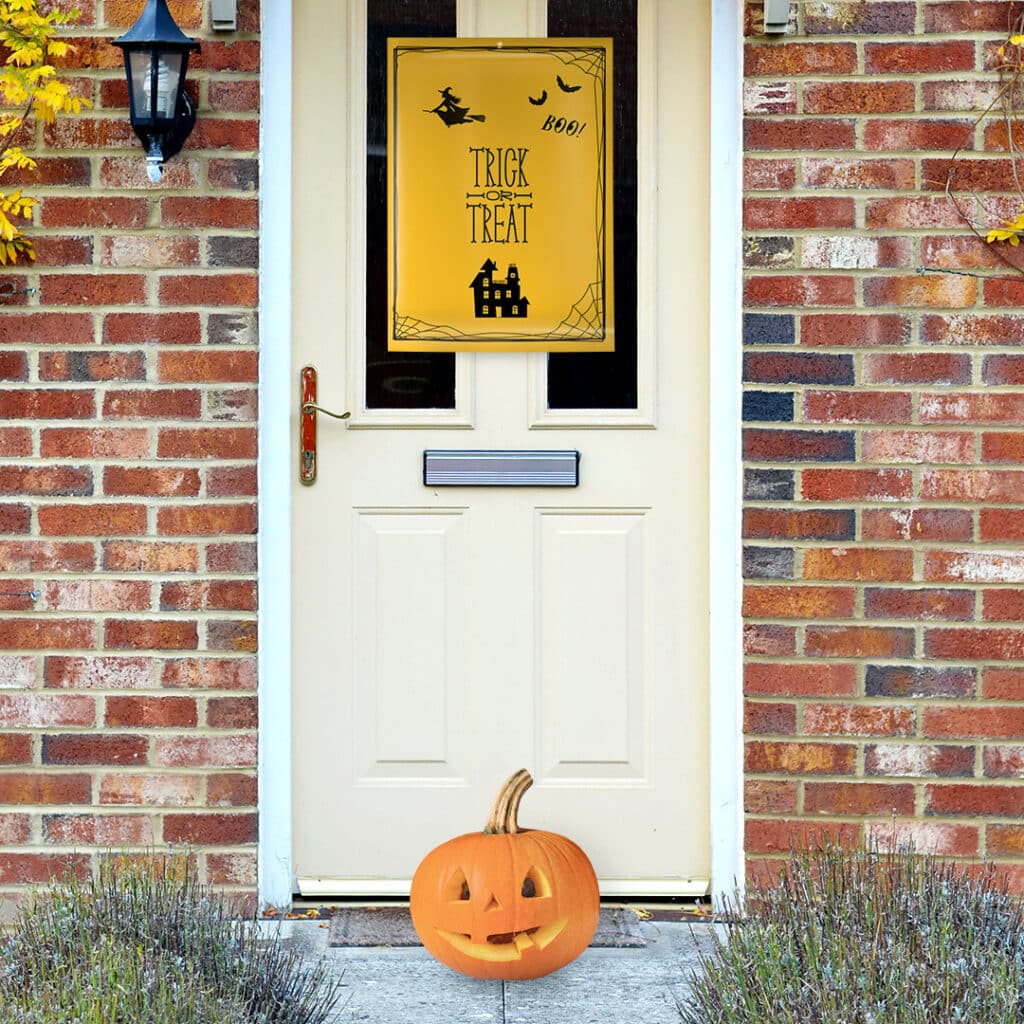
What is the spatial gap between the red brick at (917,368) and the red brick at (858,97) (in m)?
0.62

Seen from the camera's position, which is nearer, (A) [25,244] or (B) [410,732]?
(A) [25,244]

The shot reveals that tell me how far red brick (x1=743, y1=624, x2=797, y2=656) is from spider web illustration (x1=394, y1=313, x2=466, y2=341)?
3.60ft

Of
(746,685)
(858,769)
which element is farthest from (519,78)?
(858,769)

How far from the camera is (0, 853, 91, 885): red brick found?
11.1 feet

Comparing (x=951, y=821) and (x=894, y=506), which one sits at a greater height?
(x=894, y=506)

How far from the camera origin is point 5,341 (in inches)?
133

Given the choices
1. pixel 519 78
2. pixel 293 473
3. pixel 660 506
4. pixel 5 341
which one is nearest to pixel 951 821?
pixel 660 506

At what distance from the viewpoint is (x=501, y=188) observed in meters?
3.53

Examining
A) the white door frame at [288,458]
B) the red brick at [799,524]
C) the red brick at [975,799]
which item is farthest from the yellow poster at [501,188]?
the red brick at [975,799]

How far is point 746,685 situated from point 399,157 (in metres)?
1.67

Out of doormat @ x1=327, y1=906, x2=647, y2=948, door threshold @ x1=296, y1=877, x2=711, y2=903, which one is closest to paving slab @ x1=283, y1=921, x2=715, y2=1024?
doormat @ x1=327, y1=906, x2=647, y2=948

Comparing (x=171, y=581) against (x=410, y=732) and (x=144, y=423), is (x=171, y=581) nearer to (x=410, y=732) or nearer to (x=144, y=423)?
(x=144, y=423)

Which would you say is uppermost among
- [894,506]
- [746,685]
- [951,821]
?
[894,506]

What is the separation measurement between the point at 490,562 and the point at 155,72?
1488mm
